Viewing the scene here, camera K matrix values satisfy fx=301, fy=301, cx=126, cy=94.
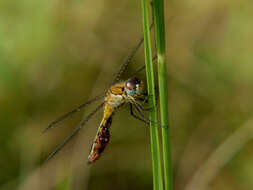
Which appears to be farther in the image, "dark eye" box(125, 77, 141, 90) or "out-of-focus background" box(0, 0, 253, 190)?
"out-of-focus background" box(0, 0, 253, 190)

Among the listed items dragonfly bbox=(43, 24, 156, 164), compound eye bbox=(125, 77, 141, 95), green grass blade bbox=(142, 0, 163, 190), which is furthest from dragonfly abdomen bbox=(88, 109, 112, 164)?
green grass blade bbox=(142, 0, 163, 190)

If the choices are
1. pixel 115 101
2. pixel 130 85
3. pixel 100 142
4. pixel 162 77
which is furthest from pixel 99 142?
pixel 162 77

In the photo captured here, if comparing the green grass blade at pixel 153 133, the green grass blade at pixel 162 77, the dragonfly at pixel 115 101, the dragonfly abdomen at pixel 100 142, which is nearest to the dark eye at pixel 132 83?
the dragonfly at pixel 115 101

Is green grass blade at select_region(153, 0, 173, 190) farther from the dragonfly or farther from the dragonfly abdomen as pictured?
the dragonfly abdomen

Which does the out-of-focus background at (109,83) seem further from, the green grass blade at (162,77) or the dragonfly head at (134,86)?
the green grass blade at (162,77)

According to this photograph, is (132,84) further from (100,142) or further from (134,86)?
(100,142)

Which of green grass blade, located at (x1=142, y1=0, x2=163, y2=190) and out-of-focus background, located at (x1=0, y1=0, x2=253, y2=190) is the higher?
out-of-focus background, located at (x1=0, y1=0, x2=253, y2=190)
